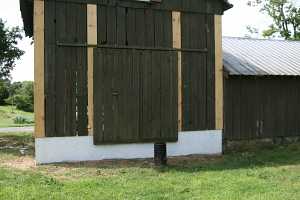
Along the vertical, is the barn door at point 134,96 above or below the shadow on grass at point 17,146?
above

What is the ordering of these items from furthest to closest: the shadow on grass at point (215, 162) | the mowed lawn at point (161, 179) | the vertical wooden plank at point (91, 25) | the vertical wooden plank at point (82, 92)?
the vertical wooden plank at point (91, 25) < the vertical wooden plank at point (82, 92) < the shadow on grass at point (215, 162) < the mowed lawn at point (161, 179)

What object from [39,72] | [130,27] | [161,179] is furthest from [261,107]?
[39,72]

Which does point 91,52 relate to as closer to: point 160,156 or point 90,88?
point 90,88

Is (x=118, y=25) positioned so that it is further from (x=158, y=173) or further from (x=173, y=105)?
(x=158, y=173)

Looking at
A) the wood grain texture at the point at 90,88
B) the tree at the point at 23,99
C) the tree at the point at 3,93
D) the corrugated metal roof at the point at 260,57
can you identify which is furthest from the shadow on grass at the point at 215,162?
the tree at the point at 3,93

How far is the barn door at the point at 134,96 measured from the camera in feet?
45.3

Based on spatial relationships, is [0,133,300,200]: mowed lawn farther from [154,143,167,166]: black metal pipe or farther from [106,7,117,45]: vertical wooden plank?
[106,7,117,45]: vertical wooden plank

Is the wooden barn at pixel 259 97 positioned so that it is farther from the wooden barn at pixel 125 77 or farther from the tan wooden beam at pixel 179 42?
the tan wooden beam at pixel 179 42

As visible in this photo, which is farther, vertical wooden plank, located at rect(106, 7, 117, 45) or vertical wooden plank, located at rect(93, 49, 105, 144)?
vertical wooden plank, located at rect(106, 7, 117, 45)

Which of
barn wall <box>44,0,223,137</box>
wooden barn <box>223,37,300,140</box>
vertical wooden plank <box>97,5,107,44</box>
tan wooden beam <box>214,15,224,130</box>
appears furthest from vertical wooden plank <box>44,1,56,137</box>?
wooden barn <box>223,37,300,140</box>

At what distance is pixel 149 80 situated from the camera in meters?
14.4

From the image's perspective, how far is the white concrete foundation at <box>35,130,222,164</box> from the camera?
13.4 meters

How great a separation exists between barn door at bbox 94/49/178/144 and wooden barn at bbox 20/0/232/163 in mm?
28

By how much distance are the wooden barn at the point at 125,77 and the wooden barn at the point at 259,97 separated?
4.28ft
